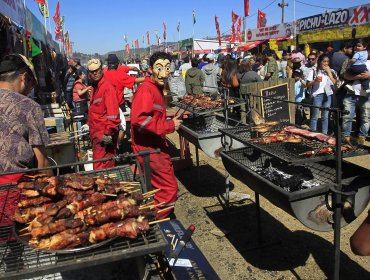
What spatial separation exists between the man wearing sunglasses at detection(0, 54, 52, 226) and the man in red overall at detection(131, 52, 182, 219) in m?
1.34

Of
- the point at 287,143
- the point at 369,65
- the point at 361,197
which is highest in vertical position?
the point at 369,65

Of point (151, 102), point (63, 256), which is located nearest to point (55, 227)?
point (63, 256)

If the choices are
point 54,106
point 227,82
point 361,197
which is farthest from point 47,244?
point 227,82

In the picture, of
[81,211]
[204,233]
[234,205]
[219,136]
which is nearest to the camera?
[81,211]

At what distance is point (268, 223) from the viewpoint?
520 cm

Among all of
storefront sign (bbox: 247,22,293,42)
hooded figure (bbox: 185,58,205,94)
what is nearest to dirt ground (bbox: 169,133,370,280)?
hooded figure (bbox: 185,58,205,94)

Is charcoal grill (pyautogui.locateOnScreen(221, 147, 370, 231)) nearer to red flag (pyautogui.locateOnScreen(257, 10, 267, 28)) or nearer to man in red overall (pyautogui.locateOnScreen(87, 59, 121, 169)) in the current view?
man in red overall (pyautogui.locateOnScreen(87, 59, 121, 169))

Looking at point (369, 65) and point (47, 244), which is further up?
point (369, 65)

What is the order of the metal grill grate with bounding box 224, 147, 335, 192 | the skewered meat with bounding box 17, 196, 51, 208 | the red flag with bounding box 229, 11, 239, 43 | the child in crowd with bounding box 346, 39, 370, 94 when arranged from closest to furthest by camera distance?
the skewered meat with bounding box 17, 196, 51, 208 < the metal grill grate with bounding box 224, 147, 335, 192 < the child in crowd with bounding box 346, 39, 370, 94 < the red flag with bounding box 229, 11, 239, 43

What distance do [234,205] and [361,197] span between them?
2.83m

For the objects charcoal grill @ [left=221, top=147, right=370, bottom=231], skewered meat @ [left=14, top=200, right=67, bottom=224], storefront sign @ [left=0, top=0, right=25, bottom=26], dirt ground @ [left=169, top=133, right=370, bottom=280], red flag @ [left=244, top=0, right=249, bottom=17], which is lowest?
dirt ground @ [left=169, top=133, right=370, bottom=280]

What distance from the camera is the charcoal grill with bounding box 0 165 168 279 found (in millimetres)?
1533

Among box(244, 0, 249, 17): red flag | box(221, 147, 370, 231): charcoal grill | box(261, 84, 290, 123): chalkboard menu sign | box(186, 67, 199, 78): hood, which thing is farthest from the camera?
box(244, 0, 249, 17): red flag

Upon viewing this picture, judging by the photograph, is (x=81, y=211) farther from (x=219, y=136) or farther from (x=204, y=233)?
(x=219, y=136)
